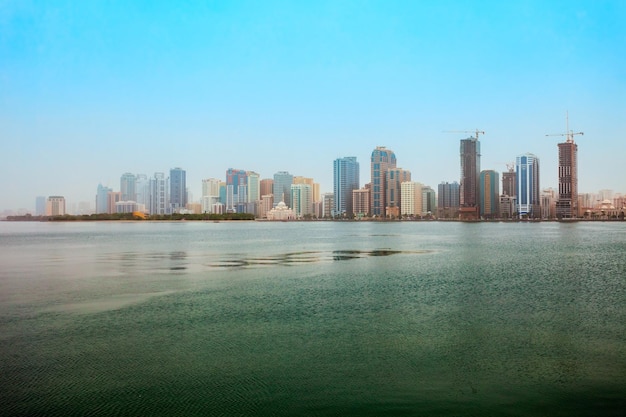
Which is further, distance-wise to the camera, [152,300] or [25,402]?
[152,300]

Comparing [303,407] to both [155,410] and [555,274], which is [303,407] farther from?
[555,274]

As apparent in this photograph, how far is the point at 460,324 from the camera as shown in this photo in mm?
14242

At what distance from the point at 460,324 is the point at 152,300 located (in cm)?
1090

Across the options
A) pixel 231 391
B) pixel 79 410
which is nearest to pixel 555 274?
pixel 231 391

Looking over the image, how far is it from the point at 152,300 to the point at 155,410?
401 inches

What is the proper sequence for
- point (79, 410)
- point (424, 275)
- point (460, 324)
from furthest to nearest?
1. point (424, 275)
2. point (460, 324)
3. point (79, 410)

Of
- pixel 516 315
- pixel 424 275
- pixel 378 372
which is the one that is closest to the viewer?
pixel 378 372

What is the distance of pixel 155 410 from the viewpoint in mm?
8359

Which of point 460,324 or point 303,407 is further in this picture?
point 460,324

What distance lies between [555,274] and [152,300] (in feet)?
66.8

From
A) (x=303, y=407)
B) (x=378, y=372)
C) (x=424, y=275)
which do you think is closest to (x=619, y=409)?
(x=378, y=372)

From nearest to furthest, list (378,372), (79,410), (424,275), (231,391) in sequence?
(79,410) < (231,391) < (378,372) < (424,275)

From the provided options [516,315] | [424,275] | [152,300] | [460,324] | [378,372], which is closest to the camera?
[378,372]

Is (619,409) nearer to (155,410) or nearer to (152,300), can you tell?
(155,410)
